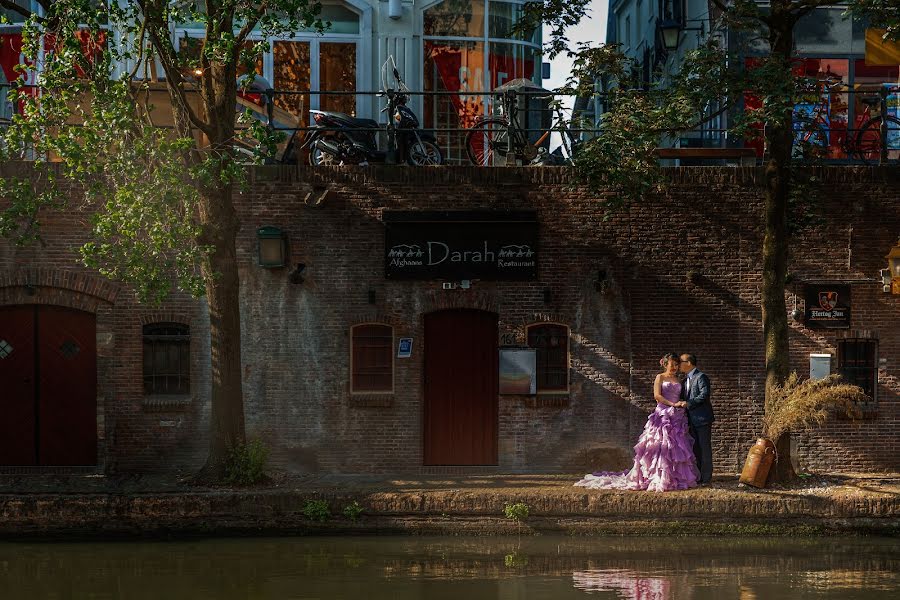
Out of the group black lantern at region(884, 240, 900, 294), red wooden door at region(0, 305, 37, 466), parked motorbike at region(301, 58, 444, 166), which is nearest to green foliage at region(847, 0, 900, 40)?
black lantern at region(884, 240, 900, 294)

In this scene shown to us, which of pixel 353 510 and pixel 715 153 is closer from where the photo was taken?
pixel 353 510

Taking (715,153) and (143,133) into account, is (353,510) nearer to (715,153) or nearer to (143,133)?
(143,133)

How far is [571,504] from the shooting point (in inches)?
598

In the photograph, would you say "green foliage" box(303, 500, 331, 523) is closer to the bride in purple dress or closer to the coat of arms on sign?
the bride in purple dress

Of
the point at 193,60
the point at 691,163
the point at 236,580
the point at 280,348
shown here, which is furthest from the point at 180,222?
the point at 691,163

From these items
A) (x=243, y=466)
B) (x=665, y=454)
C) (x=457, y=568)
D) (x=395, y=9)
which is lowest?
(x=457, y=568)

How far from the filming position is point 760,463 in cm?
1553

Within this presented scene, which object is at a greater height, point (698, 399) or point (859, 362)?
point (859, 362)

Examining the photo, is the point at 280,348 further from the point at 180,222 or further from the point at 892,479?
the point at 892,479

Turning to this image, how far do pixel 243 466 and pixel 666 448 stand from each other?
514cm

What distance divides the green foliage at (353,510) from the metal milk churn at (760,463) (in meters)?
4.64

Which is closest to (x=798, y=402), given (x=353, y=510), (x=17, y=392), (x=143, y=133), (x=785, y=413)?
(x=785, y=413)

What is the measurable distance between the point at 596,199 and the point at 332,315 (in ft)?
13.1

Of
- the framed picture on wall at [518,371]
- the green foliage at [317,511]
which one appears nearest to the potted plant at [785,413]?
the framed picture on wall at [518,371]
